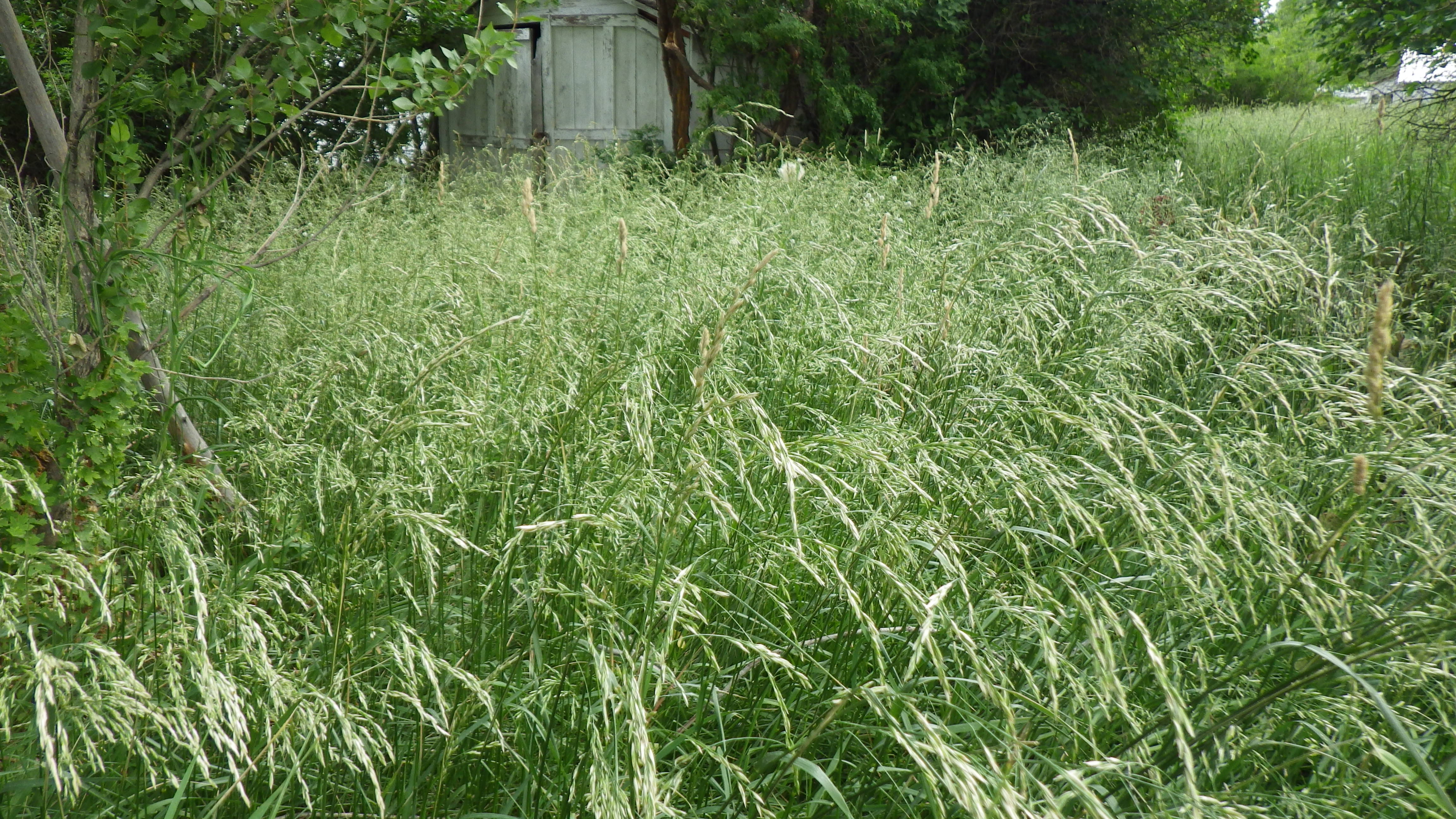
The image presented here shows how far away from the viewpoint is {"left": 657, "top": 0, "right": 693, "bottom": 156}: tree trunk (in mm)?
8859

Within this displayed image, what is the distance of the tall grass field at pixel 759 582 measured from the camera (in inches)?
46.1

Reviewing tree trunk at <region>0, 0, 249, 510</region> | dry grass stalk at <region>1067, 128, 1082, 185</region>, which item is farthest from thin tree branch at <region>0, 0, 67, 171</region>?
dry grass stalk at <region>1067, 128, 1082, 185</region>

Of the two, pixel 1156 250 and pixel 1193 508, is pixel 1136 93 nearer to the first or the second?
pixel 1156 250

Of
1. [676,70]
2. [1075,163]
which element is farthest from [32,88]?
[676,70]

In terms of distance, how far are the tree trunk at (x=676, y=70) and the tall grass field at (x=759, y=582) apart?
269 inches

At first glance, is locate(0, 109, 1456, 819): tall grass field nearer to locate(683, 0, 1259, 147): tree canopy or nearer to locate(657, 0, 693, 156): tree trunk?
locate(683, 0, 1259, 147): tree canopy

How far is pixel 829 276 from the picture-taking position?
3105mm

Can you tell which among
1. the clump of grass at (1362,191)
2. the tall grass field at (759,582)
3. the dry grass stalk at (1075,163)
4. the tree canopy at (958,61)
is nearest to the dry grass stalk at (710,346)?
the tall grass field at (759,582)

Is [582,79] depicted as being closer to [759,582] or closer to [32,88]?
[32,88]

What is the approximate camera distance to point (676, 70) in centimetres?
912

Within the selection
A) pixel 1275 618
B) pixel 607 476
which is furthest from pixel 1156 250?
pixel 607 476

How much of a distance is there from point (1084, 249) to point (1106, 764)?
103 inches

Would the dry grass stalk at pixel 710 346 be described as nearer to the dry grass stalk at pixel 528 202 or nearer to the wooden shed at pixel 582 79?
the dry grass stalk at pixel 528 202

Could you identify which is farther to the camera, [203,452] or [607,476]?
[203,452]
